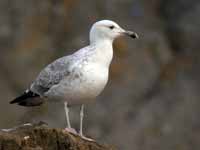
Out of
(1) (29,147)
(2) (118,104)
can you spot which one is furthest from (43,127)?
(2) (118,104)

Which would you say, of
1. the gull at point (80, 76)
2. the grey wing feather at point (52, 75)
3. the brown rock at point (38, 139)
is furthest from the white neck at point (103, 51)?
the brown rock at point (38, 139)

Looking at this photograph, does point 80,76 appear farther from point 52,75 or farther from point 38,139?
point 38,139

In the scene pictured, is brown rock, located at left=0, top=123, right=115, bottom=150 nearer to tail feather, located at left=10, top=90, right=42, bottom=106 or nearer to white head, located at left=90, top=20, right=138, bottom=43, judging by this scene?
tail feather, located at left=10, top=90, right=42, bottom=106

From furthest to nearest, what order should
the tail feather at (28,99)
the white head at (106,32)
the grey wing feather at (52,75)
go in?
the tail feather at (28,99)
the white head at (106,32)
the grey wing feather at (52,75)

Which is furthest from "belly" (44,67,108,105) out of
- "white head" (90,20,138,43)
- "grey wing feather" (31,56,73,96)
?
"white head" (90,20,138,43)

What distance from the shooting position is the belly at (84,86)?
11.7 metres

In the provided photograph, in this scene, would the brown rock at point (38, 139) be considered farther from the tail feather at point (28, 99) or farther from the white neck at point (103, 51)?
the tail feather at point (28, 99)

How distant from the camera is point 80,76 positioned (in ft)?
38.6

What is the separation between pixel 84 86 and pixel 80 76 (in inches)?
5.6

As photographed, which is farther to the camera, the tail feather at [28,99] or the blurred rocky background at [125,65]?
the blurred rocky background at [125,65]

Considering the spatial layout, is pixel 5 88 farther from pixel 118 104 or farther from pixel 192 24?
pixel 192 24

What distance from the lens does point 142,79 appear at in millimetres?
21016

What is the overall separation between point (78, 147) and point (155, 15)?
38.2ft

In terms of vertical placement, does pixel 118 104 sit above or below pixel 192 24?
below
